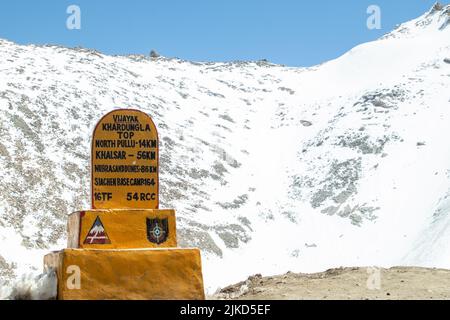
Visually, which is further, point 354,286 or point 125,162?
point 354,286

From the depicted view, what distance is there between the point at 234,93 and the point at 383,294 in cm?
5169

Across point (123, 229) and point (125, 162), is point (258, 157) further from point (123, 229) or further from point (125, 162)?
point (123, 229)

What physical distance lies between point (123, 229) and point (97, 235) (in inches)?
16.6

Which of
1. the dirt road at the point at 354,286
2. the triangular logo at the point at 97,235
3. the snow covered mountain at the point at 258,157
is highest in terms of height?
the snow covered mountain at the point at 258,157

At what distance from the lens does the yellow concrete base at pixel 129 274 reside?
384 inches

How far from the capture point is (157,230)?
35.7ft

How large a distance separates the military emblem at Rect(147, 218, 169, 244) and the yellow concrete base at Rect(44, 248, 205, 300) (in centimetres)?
70

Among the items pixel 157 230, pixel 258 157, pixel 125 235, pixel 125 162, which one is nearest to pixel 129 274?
pixel 125 235

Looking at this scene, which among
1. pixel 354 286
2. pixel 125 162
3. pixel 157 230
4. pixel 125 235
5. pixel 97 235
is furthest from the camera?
pixel 354 286

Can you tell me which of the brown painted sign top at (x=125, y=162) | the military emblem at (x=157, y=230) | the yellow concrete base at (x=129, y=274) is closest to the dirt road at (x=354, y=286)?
the yellow concrete base at (x=129, y=274)

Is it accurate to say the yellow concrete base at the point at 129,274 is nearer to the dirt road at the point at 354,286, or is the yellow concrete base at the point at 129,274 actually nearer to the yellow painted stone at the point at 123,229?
the yellow painted stone at the point at 123,229

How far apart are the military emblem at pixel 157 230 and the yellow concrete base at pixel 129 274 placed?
699mm

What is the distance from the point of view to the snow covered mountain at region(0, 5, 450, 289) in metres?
32.9
